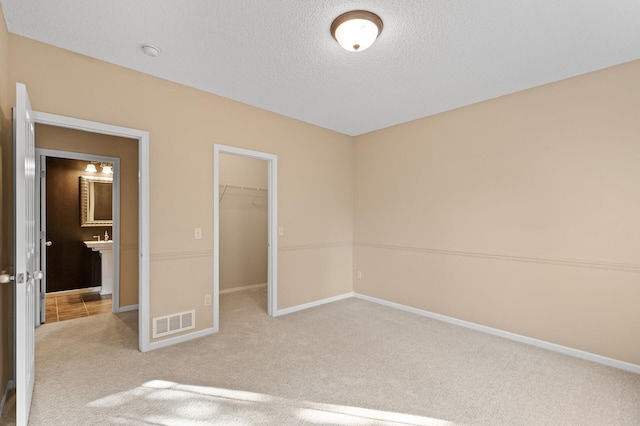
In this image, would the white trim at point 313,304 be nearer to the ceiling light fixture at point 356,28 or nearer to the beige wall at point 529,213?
the beige wall at point 529,213

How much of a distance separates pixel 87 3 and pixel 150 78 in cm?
103

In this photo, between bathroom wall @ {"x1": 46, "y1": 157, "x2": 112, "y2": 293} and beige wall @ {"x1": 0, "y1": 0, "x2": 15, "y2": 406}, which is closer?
beige wall @ {"x1": 0, "y1": 0, "x2": 15, "y2": 406}

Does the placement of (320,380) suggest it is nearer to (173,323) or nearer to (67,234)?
(173,323)

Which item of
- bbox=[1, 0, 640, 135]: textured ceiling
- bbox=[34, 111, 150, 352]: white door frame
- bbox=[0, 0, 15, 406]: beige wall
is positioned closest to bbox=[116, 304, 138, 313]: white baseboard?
bbox=[34, 111, 150, 352]: white door frame

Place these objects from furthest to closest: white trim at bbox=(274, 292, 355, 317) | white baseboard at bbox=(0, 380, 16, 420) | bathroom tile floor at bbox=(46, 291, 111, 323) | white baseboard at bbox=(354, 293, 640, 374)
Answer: white trim at bbox=(274, 292, 355, 317)
bathroom tile floor at bbox=(46, 291, 111, 323)
white baseboard at bbox=(354, 293, 640, 374)
white baseboard at bbox=(0, 380, 16, 420)

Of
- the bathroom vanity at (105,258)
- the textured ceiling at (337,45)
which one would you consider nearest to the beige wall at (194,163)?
the textured ceiling at (337,45)

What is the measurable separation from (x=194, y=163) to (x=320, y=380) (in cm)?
249

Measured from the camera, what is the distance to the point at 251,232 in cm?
569

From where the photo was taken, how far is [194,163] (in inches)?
130

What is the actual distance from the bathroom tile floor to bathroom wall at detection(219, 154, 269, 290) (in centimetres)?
174

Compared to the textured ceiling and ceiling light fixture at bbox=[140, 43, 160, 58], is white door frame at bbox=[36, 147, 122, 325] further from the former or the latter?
ceiling light fixture at bbox=[140, 43, 160, 58]

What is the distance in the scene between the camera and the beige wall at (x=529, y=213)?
106 inches

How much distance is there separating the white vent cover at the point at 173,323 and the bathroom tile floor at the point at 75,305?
1.71m

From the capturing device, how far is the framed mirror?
5145 millimetres
